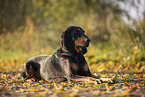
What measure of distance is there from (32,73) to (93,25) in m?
9.73

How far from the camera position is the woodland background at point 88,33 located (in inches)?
304

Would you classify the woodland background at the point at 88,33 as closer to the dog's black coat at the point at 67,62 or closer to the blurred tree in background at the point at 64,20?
the blurred tree in background at the point at 64,20

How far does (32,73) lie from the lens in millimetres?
5059

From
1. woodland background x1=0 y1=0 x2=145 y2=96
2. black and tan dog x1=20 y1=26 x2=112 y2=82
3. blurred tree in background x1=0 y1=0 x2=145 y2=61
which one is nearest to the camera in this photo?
black and tan dog x1=20 y1=26 x2=112 y2=82

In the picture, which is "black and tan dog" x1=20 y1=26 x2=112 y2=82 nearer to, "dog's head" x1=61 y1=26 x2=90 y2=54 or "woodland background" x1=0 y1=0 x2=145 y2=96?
"dog's head" x1=61 y1=26 x2=90 y2=54

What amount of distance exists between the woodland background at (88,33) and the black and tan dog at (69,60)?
3.82ft

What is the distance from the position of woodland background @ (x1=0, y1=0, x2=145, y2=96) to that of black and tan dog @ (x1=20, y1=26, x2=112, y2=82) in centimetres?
117

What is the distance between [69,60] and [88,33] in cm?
805

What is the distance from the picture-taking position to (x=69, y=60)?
4.27 meters

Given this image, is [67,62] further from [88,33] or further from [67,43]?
[88,33]

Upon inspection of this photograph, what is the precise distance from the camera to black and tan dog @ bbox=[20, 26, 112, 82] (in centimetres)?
421

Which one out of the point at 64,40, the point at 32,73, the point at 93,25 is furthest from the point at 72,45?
the point at 93,25

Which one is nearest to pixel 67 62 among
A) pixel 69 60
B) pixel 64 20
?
pixel 69 60

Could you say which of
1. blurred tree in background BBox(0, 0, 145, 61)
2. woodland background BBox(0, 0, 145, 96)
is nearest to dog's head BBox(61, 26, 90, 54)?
woodland background BBox(0, 0, 145, 96)
